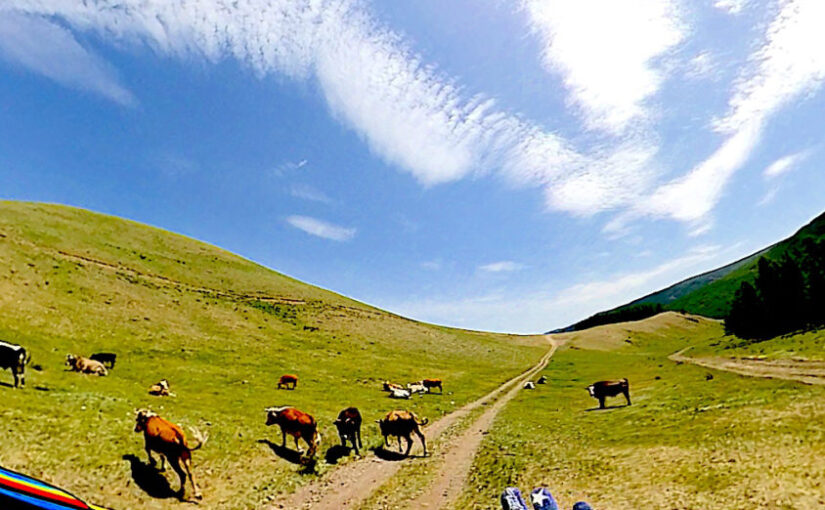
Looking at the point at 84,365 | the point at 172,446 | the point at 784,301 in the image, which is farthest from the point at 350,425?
the point at 784,301

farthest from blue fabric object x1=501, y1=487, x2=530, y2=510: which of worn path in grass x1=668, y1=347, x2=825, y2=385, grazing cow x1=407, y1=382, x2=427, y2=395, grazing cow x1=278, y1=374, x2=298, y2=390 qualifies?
grazing cow x1=407, y1=382, x2=427, y2=395

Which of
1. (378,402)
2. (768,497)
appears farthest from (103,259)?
(768,497)

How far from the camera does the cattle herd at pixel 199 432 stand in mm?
16781

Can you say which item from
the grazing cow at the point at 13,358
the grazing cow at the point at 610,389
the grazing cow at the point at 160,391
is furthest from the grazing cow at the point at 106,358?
the grazing cow at the point at 610,389

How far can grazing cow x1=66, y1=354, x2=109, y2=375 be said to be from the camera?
1334 inches

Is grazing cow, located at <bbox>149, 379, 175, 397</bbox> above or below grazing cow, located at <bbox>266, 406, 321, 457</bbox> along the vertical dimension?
above

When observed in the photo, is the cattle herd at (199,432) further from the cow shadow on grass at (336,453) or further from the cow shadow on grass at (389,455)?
the cow shadow on grass at (389,455)

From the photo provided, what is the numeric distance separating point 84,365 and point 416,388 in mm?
32286

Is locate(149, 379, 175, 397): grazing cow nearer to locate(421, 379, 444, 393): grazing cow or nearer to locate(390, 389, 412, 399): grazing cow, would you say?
locate(390, 389, 412, 399): grazing cow

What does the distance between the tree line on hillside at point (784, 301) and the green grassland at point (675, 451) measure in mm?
58782

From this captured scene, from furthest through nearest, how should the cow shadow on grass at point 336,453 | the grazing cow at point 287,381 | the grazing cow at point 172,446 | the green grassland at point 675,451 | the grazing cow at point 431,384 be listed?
the grazing cow at point 431,384 → the grazing cow at point 287,381 → the cow shadow on grass at point 336,453 → the grazing cow at point 172,446 → the green grassland at point 675,451

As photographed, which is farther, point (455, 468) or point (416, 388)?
point (416, 388)

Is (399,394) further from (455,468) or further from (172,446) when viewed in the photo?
(172,446)

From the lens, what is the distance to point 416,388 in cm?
5019
